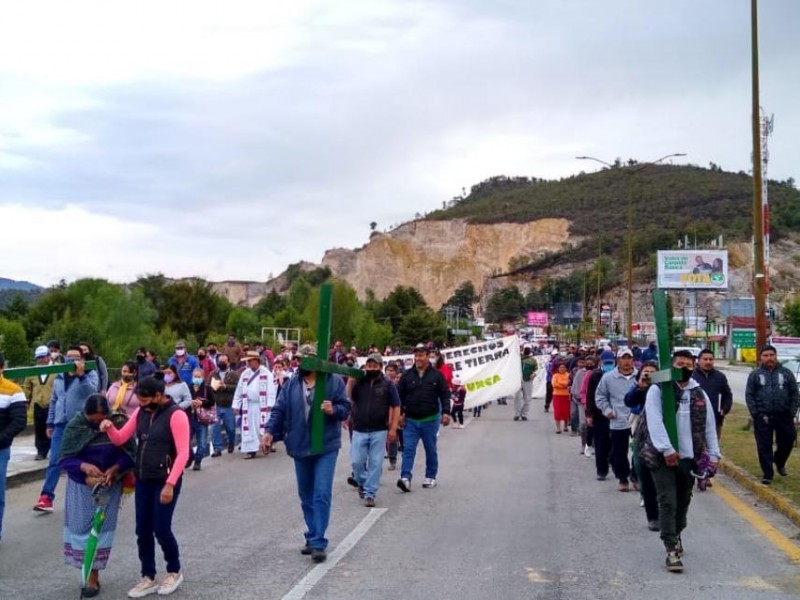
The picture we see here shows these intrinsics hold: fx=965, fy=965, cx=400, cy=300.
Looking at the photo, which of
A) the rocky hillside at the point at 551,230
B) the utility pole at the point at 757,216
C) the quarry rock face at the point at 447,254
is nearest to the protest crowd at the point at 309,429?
the utility pole at the point at 757,216

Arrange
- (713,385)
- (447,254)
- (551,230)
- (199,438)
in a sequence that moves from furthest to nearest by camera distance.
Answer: (447,254)
(551,230)
(199,438)
(713,385)

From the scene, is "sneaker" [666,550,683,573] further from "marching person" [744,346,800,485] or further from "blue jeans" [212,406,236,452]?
"blue jeans" [212,406,236,452]

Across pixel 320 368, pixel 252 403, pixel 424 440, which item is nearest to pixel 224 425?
pixel 252 403

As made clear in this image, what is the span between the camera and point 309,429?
328 inches

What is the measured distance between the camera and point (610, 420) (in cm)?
1264

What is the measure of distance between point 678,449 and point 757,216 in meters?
11.9

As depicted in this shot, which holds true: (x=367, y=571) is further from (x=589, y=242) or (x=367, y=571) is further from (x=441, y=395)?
(x=589, y=242)

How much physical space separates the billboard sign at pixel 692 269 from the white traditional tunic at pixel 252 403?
6460 cm

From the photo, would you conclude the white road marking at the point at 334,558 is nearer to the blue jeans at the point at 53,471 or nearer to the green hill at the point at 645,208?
the blue jeans at the point at 53,471

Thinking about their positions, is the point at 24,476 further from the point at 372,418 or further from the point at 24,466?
the point at 372,418

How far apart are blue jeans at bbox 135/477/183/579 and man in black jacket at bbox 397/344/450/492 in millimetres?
5785

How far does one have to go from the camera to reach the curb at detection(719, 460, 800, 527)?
10.3 metres

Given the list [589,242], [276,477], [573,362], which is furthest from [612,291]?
[276,477]

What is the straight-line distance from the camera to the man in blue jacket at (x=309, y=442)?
820 centimetres
